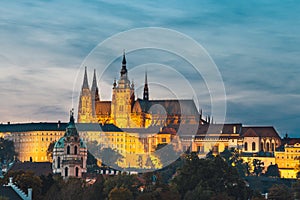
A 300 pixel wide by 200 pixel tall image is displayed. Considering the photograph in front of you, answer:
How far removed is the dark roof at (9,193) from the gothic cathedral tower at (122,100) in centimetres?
12517

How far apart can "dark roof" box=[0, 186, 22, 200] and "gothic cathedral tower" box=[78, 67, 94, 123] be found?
12908cm

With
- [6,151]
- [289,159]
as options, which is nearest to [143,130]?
[6,151]

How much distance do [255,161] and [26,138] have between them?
4818 centimetres

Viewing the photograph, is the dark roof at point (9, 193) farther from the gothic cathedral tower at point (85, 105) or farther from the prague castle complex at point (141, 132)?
the gothic cathedral tower at point (85, 105)

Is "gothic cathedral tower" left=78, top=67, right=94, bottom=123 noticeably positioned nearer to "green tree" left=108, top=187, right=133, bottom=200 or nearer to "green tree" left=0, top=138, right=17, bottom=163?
"green tree" left=0, top=138, right=17, bottom=163

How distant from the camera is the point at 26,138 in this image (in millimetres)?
187750

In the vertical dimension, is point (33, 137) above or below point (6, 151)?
above

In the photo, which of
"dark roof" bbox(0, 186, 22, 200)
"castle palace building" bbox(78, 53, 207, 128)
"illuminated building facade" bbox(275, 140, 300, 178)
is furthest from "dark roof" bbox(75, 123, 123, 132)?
"dark roof" bbox(0, 186, 22, 200)

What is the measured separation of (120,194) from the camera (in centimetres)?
6850

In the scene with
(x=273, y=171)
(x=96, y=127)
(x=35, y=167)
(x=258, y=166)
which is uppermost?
(x=96, y=127)

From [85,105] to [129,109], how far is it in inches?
383

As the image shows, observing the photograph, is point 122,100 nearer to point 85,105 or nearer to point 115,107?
point 115,107

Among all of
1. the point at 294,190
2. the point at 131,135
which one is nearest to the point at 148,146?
the point at 131,135

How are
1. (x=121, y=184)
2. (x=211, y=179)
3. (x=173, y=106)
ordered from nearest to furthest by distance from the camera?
(x=121, y=184)
(x=211, y=179)
(x=173, y=106)
